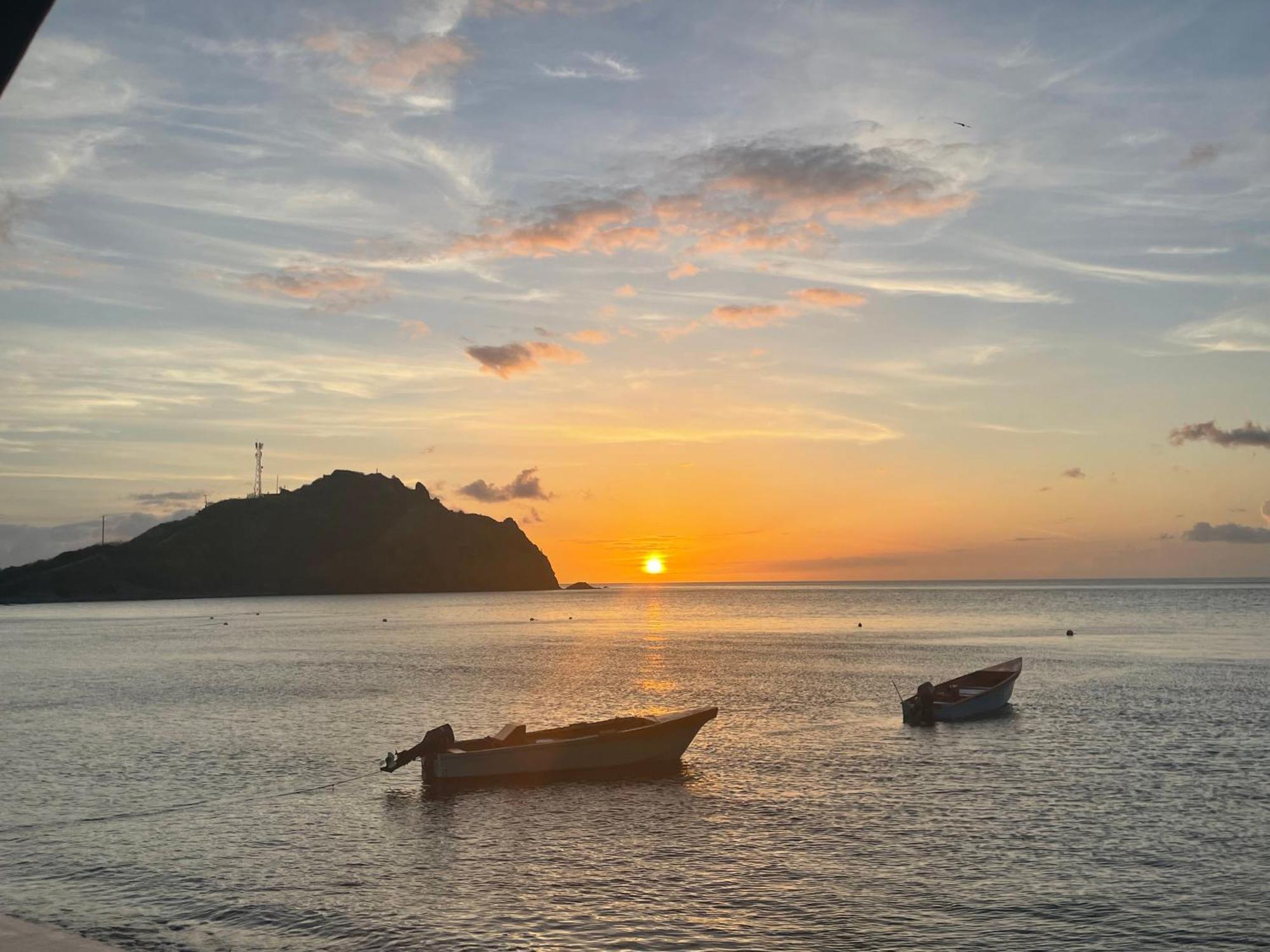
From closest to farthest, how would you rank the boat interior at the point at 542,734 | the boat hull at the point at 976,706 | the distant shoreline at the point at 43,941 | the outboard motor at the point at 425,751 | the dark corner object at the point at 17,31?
the dark corner object at the point at 17,31, the distant shoreline at the point at 43,941, the outboard motor at the point at 425,751, the boat interior at the point at 542,734, the boat hull at the point at 976,706

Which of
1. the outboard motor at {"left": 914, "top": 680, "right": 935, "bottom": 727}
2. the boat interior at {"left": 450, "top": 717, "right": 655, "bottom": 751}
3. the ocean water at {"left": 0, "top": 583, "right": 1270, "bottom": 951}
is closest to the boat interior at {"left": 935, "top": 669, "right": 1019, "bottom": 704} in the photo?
the ocean water at {"left": 0, "top": 583, "right": 1270, "bottom": 951}

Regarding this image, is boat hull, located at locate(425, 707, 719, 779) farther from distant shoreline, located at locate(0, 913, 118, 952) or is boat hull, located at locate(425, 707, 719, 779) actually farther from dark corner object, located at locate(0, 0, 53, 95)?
dark corner object, located at locate(0, 0, 53, 95)

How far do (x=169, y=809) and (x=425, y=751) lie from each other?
7.91 m

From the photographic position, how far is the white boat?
110ft

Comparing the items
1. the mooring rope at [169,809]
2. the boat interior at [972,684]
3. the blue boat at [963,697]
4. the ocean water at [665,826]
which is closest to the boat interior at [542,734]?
the ocean water at [665,826]

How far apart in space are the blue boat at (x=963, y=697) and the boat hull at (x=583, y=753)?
44.8 ft

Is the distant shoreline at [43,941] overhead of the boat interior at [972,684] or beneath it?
overhead

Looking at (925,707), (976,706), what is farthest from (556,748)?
(976,706)

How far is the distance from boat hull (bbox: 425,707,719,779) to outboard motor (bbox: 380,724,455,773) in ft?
0.83

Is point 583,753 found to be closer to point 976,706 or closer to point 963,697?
point 976,706

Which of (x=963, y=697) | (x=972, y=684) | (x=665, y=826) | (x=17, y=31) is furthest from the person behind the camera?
(x=972, y=684)

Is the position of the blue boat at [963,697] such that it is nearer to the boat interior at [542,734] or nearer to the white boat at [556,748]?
the white boat at [556,748]

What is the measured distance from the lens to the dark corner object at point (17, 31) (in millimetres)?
4359

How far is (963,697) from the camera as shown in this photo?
1964 inches
